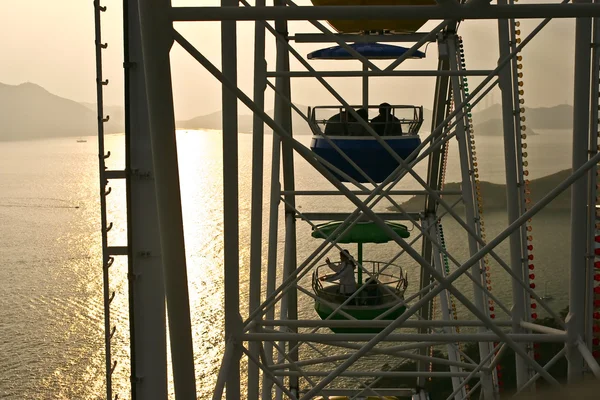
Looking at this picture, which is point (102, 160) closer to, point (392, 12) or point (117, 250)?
point (117, 250)

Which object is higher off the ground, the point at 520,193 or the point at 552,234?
the point at 520,193

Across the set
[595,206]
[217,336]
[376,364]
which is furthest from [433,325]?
[217,336]

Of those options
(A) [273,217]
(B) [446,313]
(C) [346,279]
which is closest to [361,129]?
(A) [273,217]

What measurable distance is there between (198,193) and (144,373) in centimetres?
5326

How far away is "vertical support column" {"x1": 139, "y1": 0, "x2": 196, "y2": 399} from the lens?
3.16 meters

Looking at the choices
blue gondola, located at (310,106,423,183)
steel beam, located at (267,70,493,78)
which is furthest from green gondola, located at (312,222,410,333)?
steel beam, located at (267,70,493,78)

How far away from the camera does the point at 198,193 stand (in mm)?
58156

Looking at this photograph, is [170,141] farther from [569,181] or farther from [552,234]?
[552,234]

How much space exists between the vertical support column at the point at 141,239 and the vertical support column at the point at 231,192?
568 mm

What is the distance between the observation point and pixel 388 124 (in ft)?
26.0

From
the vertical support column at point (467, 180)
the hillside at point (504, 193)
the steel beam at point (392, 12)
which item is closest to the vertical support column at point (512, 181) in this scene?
the vertical support column at point (467, 180)

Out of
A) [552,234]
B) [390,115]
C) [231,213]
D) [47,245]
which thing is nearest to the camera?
[231,213]

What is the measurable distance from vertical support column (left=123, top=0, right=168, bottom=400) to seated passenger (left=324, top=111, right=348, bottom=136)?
10.6 feet

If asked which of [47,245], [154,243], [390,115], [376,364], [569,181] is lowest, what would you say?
[376,364]
